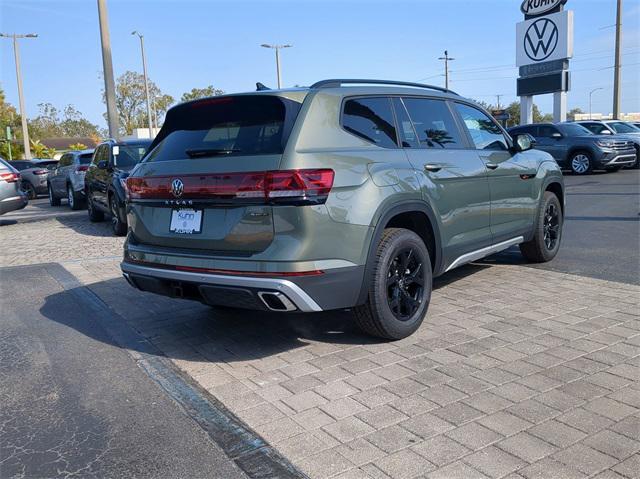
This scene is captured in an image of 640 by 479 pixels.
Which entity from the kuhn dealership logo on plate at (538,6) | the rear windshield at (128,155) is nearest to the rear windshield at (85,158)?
the rear windshield at (128,155)

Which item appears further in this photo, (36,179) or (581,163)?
(36,179)

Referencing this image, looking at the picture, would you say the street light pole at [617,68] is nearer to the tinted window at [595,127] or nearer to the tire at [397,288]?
the tinted window at [595,127]

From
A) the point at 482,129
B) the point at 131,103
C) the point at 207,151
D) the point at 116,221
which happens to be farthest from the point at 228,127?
the point at 131,103

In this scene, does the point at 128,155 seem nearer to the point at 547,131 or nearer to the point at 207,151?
the point at 207,151

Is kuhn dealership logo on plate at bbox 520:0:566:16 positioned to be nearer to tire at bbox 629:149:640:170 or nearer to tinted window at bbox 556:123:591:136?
tire at bbox 629:149:640:170

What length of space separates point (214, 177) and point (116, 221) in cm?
740

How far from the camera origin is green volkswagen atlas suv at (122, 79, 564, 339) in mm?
3672

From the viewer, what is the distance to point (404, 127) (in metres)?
4.68

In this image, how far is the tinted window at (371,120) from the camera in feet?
13.8

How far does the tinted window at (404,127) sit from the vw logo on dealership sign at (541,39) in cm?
2592

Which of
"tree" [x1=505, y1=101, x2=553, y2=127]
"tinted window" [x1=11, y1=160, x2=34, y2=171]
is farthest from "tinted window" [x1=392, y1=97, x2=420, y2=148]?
"tree" [x1=505, y1=101, x2=553, y2=127]

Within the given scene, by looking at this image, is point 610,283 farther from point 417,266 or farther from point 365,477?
point 365,477

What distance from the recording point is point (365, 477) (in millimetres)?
2684

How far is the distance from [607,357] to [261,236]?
246cm
